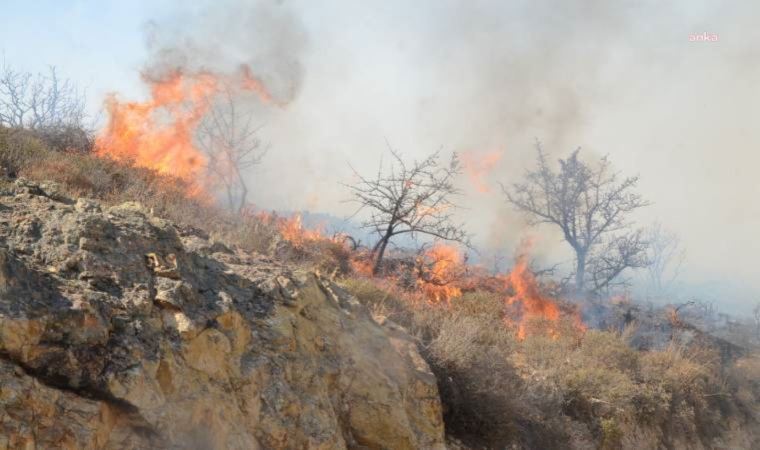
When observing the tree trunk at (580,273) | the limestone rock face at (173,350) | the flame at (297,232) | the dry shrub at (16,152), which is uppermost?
the tree trunk at (580,273)

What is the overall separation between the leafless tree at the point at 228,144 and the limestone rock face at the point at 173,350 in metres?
12.2

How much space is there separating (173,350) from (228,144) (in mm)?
15681

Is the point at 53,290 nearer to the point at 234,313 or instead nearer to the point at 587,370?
the point at 234,313

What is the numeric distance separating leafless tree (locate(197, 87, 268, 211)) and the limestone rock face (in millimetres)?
12174

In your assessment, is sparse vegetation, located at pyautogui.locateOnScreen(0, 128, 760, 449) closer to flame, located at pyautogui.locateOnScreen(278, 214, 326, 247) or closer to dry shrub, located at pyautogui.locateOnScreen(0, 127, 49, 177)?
dry shrub, located at pyautogui.locateOnScreen(0, 127, 49, 177)

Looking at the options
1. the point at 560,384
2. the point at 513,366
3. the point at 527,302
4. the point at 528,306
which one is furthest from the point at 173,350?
the point at 527,302

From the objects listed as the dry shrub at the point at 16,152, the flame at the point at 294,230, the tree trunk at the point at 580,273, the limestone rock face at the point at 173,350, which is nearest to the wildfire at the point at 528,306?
the flame at the point at 294,230

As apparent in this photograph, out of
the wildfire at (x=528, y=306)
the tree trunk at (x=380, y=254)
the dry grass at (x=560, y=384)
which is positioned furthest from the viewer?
the tree trunk at (x=380, y=254)

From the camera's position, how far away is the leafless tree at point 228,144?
1761 cm

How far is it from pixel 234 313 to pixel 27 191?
2.12 meters

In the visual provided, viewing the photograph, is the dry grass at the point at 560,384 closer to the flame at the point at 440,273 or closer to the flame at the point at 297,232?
the flame at the point at 440,273

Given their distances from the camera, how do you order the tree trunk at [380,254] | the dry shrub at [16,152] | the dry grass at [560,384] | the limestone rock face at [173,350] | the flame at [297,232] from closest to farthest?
the limestone rock face at [173,350], the dry grass at [560,384], the dry shrub at [16,152], the flame at [297,232], the tree trunk at [380,254]

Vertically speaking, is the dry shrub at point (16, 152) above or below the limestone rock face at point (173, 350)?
above

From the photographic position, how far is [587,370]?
958 cm
